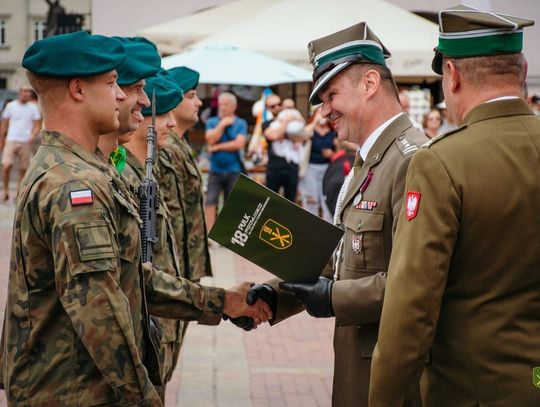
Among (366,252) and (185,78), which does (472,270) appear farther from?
(185,78)

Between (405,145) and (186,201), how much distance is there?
9.24 feet

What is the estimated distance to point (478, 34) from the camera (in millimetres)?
3033

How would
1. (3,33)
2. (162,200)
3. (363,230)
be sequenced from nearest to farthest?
(363,230), (162,200), (3,33)

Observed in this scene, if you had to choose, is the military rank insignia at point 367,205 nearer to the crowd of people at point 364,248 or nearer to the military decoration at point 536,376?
the crowd of people at point 364,248

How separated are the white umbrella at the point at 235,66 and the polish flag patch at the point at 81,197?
36.7ft

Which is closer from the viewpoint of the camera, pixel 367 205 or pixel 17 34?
pixel 367 205

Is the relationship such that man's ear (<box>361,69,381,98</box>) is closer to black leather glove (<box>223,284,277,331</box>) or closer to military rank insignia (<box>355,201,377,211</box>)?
military rank insignia (<box>355,201,377,211</box>)

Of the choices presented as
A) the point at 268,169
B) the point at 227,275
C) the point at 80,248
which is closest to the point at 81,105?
the point at 80,248

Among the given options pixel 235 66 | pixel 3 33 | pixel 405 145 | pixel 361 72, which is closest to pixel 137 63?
pixel 361 72

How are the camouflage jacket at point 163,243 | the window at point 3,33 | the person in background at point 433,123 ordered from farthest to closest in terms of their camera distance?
1. the window at point 3,33
2. the person in background at point 433,123
3. the camouflage jacket at point 163,243

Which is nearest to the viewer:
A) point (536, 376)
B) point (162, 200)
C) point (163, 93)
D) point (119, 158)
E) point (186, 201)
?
point (536, 376)

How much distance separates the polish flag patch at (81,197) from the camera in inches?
126

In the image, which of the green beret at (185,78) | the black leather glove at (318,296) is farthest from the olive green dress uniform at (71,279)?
the green beret at (185,78)

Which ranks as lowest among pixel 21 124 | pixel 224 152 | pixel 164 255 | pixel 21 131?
pixel 21 131
